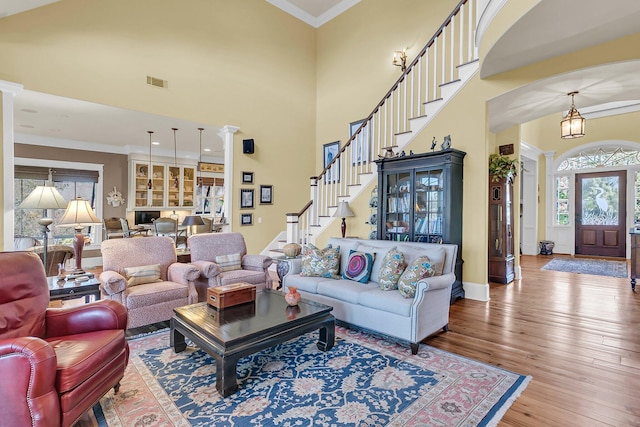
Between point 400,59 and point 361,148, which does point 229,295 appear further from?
point 400,59

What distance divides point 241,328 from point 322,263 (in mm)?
1627

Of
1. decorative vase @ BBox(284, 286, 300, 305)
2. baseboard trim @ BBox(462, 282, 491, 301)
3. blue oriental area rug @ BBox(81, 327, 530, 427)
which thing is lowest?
blue oriental area rug @ BBox(81, 327, 530, 427)

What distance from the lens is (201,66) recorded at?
616 cm

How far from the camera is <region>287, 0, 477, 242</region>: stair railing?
15.7ft

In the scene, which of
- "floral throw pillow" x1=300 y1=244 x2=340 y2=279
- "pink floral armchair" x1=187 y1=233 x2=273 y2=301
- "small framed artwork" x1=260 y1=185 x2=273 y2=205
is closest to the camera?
"floral throw pillow" x1=300 y1=244 x2=340 y2=279

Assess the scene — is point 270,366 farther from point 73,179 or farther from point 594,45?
point 73,179

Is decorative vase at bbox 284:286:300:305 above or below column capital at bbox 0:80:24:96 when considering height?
below

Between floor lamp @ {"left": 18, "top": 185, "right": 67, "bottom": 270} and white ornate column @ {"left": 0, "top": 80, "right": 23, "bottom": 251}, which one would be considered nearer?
floor lamp @ {"left": 18, "top": 185, "right": 67, "bottom": 270}

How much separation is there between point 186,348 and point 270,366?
85 centimetres

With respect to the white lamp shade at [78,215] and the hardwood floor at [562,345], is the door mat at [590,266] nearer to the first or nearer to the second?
the hardwood floor at [562,345]

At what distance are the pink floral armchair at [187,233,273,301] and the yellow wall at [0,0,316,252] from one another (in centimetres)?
227

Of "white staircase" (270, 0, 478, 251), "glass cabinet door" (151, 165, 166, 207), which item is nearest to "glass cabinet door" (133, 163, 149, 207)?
"glass cabinet door" (151, 165, 166, 207)

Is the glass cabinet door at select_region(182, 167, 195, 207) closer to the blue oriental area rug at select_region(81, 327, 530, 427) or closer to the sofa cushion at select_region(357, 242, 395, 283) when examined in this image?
the blue oriental area rug at select_region(81, 327, 530, 427)

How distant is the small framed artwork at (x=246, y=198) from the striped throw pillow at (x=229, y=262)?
246cm
